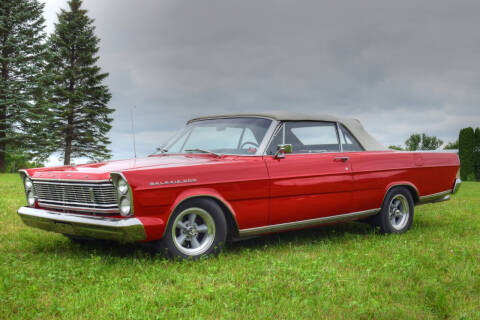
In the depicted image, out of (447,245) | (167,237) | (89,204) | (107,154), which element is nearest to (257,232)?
(167,237)

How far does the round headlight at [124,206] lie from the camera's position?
15.5 feet

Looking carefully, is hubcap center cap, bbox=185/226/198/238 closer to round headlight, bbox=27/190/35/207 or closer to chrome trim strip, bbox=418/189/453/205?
round headlight, bbox=27/190/35/207

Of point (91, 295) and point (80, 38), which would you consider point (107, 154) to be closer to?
point (80, 38)

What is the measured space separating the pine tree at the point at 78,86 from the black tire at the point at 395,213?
33.6 meters

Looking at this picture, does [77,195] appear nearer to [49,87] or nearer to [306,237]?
[306,237]

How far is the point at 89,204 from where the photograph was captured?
502cm

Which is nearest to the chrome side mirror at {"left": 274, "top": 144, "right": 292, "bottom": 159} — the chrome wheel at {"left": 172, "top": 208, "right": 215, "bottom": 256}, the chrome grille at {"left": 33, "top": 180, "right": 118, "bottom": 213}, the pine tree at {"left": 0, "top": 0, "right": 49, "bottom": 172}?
the chrome wheel at {"left": 172, "top": 208, "right": 215, "bottom": 256}

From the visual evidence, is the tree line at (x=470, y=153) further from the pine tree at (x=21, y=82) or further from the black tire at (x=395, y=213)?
the black tire at (x=395, y=213)

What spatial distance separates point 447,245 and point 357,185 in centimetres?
130

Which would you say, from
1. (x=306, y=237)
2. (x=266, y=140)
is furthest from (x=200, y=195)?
(x=306, y=237)

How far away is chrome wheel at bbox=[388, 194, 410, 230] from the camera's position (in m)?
7.16

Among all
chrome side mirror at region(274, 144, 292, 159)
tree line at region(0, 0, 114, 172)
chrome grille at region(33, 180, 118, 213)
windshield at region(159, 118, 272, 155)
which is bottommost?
chrome grille at region(33, 180, 118, 213)

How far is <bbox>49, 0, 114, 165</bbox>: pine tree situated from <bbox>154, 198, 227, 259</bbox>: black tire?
34.5 metres

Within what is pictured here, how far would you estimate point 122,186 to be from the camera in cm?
470
